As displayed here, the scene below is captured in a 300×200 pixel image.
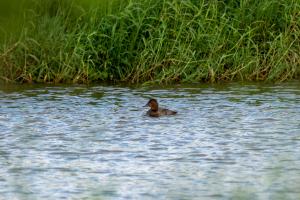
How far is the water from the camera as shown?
6492mm

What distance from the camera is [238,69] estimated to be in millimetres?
13516

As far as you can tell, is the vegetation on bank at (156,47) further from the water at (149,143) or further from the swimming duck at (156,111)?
the swimming duck at (156,111)

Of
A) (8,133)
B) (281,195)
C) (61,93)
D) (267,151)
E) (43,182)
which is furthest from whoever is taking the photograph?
(61,93)

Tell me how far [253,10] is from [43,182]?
304 inches

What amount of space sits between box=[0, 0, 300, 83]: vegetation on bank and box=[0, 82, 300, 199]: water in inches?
15.8

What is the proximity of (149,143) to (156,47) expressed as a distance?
4.72m

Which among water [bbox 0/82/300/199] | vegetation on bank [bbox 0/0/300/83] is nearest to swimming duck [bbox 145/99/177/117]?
water [bbox 0/82/300/199]

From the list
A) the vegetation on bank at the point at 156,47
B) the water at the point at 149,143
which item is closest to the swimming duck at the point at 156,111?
the water at the point at 149,143

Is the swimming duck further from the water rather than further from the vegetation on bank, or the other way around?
the vegetation on bank

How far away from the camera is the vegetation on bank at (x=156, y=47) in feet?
43.7

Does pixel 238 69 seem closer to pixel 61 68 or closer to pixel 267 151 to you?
pixel 61 68

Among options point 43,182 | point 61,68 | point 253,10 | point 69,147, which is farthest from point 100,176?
point 253,10

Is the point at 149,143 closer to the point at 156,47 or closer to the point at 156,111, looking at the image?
the point at 156,111

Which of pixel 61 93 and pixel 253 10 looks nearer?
pixel 61 93
